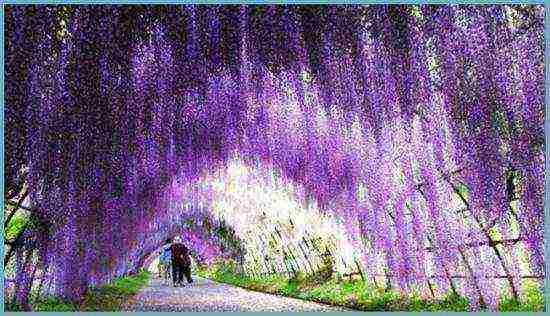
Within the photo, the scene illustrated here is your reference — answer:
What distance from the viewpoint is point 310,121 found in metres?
8.20

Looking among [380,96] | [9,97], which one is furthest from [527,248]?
[9,97]

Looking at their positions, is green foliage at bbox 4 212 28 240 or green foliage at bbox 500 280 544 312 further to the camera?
green foliage at bbox 4 212 28 240

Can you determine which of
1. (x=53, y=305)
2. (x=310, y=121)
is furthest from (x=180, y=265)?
(x=53, y=305)

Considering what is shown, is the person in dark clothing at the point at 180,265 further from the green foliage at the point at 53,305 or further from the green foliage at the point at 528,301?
the green foliage at the point at 528,301

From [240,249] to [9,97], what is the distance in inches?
692

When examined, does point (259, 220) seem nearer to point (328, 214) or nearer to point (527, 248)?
point (328, 214)

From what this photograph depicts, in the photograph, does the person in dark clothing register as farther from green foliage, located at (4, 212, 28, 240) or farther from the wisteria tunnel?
green foliage, located at (4, 212, 28, 240)

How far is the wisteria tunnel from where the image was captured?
20.4ft

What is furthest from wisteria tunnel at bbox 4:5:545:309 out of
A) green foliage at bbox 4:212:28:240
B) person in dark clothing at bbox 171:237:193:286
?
person in dark clothing at bbox 171:237:193:286

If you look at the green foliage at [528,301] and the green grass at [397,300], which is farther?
the green grass at [397,300]

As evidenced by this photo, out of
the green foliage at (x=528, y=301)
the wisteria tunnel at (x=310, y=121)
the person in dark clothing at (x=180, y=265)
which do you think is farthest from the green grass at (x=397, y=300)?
the person in dark clothing at (x=180, y=265)

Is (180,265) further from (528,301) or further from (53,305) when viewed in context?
(528,301)

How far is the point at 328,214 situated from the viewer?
10570 mm

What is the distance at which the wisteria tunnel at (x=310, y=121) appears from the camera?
6.21 m
